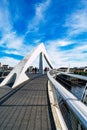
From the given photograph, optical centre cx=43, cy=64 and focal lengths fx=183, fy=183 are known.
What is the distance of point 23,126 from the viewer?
5.01 m

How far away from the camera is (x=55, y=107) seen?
690cm

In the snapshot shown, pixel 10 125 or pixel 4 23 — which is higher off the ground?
pixel 4 23

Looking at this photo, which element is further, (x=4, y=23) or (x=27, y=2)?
(x=4, y=23)

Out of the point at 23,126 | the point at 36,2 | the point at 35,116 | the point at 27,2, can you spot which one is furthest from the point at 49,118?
the point at 27,2

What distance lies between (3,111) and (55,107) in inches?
75.6

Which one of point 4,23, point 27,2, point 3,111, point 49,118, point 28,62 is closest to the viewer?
point 49,118

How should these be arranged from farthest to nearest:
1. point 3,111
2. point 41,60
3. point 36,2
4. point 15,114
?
1. point 41,60
2. point 36,2
3. point 3,111
4. point 15,114

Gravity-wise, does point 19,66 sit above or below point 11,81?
above

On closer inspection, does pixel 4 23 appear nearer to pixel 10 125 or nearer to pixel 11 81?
pixel 11 81

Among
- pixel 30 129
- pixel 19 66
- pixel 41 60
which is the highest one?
pixel 41 60

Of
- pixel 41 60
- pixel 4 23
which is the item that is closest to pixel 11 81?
pixel 4 23

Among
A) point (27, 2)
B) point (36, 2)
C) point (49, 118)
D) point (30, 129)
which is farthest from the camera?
point (27, 2)

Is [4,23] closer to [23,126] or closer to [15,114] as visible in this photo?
[15,114]

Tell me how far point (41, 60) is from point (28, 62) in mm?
21326
